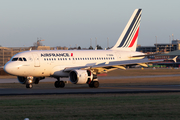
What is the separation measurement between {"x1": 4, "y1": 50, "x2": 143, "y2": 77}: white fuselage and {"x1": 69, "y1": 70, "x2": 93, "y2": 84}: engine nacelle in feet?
7.36

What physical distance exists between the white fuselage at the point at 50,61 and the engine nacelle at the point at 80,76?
7.36 feet

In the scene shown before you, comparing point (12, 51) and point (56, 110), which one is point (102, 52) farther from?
point (12, 51)

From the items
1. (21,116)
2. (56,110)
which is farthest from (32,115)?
(56,110)

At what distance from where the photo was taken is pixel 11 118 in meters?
15.1

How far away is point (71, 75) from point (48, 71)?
3335 millimetres

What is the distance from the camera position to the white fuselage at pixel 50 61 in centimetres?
3728

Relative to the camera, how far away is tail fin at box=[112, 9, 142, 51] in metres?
48.3

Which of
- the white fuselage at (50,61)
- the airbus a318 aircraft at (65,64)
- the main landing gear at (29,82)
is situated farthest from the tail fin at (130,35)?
the main landing gear at (29,82)

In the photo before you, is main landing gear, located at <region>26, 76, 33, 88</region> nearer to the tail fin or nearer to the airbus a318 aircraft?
the airbus a318 aircraft

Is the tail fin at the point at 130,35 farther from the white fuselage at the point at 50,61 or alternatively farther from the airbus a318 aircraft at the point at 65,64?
the white fuselage at the point at 50,61

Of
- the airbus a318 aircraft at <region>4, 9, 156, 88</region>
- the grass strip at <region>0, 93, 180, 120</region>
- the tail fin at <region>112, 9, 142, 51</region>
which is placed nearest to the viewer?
the grass strip at <region>0, 93, 180, 120</region>

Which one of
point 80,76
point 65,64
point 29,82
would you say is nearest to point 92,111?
point 80,76

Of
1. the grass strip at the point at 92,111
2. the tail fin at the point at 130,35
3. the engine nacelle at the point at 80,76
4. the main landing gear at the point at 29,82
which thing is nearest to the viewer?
the grass strip at the point at 92,111

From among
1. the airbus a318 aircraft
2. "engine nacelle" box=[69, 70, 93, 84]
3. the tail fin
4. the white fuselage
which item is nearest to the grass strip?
"engine nacelle" box=[69, 70, 93, 84]
